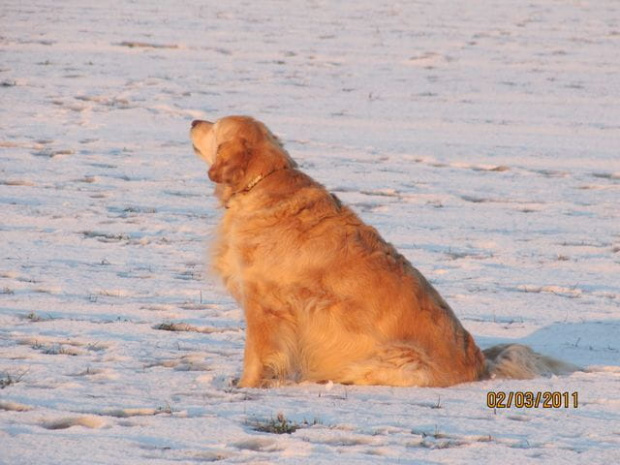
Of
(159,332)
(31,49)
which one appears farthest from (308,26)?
(159,332)

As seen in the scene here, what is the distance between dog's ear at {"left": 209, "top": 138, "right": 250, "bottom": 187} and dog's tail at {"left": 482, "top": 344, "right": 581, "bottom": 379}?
1801mm

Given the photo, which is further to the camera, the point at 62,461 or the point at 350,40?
the point at 350,40

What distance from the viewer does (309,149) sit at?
45.9ft

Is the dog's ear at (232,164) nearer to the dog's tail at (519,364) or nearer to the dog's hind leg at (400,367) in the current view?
the dog's hind leg at (400,367)

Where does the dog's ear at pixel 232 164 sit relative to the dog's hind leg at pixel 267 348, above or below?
above

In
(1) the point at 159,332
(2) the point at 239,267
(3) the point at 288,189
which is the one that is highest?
(3) the point at 288,189

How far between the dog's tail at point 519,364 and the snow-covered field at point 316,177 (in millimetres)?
112

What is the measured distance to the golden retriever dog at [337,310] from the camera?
616cm

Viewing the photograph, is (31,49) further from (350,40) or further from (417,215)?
(417,215)

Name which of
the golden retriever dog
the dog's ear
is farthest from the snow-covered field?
the dog's ear

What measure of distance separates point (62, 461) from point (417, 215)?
715cm

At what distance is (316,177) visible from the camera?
1264 cm
